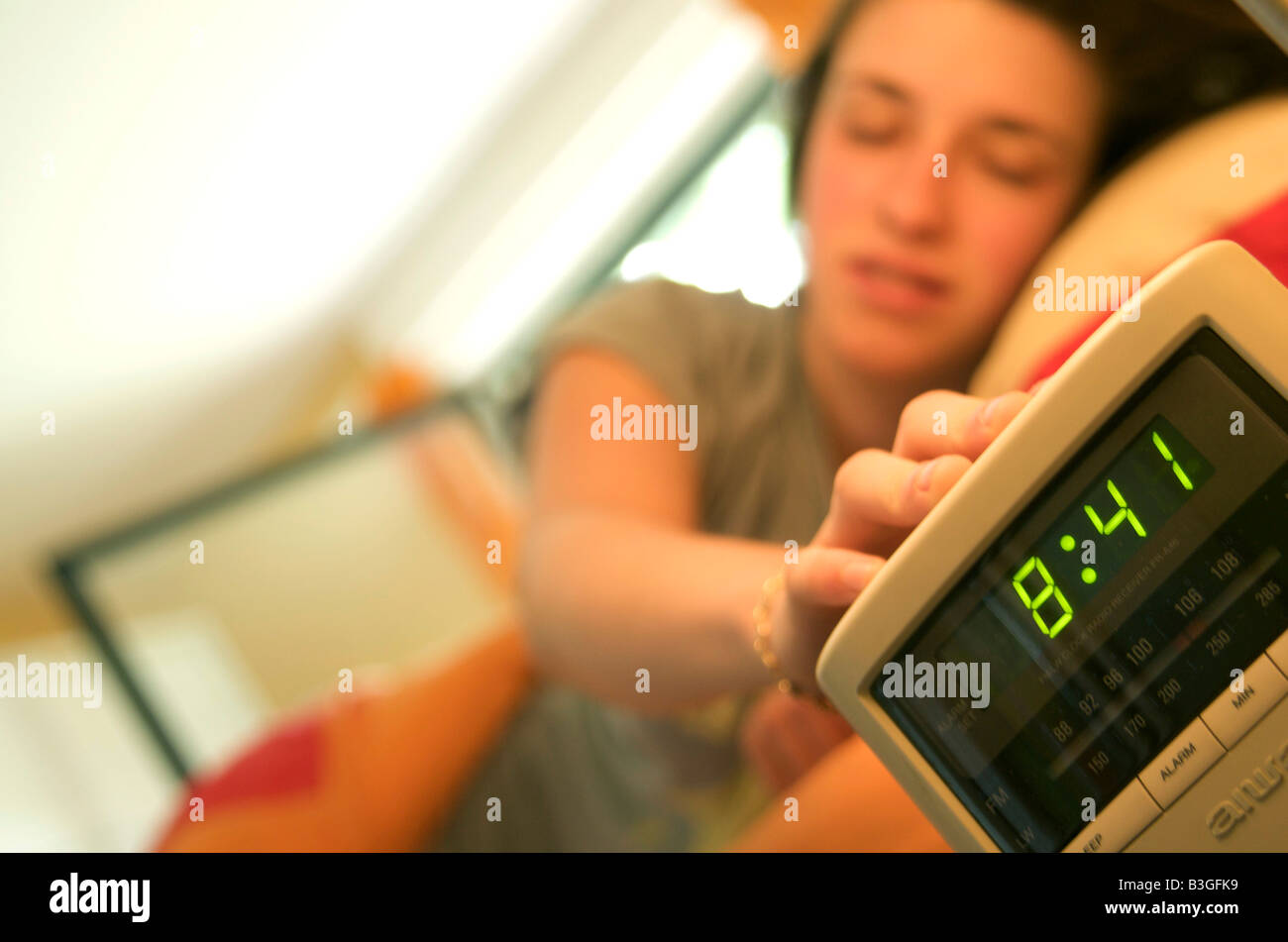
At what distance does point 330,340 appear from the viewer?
108cm

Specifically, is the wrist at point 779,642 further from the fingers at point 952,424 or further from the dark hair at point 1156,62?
the dark hair at point 1156,62

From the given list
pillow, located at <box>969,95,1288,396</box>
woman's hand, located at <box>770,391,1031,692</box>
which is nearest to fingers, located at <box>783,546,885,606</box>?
woman's hand, located at <box>770,391,1031,692</box>

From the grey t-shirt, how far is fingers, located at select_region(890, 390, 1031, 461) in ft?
0.66

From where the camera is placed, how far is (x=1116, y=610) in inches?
10.5

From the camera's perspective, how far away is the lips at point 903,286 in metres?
0.49

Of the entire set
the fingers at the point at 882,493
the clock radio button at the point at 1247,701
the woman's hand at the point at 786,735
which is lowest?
the clock radio button at the point at 1247,701

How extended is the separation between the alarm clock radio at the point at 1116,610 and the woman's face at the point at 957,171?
0.24m

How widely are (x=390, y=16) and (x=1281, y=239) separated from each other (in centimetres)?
79

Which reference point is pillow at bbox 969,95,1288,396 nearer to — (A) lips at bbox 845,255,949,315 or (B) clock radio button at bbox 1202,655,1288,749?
(A) lips at bbox 845,255,949,315

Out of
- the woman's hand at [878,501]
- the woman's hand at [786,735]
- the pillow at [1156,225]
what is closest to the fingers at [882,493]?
the woman's hand at [878,501]

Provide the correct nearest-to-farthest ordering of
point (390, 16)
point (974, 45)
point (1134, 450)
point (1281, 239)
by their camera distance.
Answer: point (1134, 450), point (1281, 239), point (974, 45), point (390, 16)
